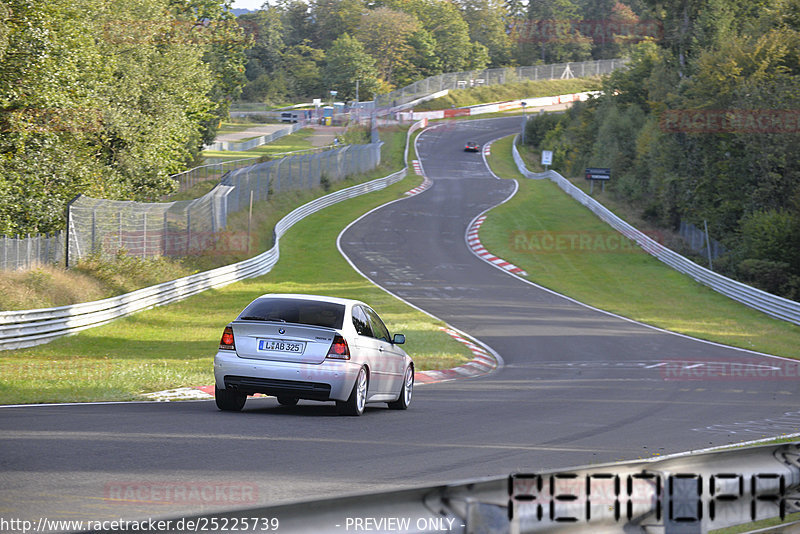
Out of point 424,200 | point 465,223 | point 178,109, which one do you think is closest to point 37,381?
point 178,109

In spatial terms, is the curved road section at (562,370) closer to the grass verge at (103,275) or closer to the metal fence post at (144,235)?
the grass verge at (103,275)

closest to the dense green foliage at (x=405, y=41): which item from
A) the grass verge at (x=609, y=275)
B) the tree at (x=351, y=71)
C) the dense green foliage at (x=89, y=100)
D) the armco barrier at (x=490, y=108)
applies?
the tree at (x=351, y=71)

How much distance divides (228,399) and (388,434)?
99.1 inches

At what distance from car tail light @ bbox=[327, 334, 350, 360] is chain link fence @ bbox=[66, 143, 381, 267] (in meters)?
16.2

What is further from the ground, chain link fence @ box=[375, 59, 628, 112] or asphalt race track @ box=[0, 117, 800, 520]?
chain link fence @ box=[375, 59, 628, 112]

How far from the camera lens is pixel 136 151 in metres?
43.1

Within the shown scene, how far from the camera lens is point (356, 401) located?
11680 millimetres

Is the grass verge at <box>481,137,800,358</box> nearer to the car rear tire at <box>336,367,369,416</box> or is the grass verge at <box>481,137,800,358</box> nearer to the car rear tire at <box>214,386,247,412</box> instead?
the car rear tire at <box>336,367,369,416</box>

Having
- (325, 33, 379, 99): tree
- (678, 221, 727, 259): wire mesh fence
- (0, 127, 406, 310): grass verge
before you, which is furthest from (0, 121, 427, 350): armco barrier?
(325, 33, 379, 99): tree

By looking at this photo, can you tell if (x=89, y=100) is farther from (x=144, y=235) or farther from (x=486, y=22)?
(x=486, y=22)

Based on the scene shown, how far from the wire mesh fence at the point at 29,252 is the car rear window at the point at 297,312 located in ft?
44.4

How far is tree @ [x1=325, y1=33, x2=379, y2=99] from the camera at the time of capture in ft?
424

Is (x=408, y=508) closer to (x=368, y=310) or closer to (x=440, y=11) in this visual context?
(x=368, y=310)

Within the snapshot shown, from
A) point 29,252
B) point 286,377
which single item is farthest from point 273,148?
point 286,377
